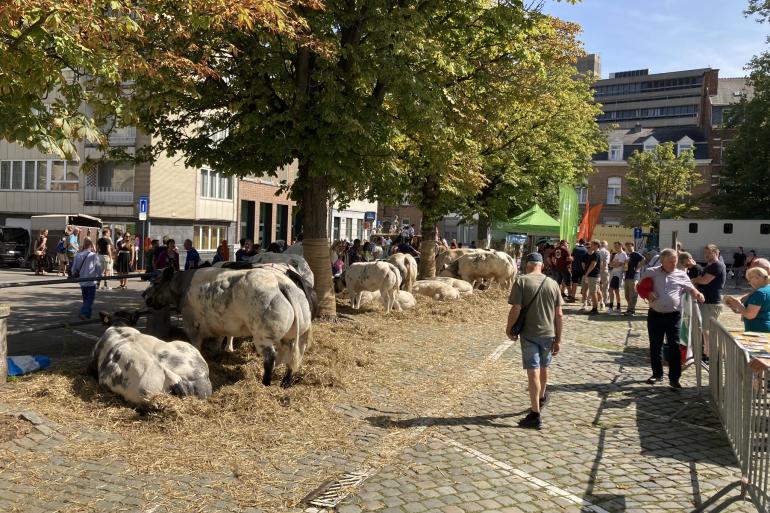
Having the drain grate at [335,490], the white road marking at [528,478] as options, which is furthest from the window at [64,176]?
the drain grate at [335,490]

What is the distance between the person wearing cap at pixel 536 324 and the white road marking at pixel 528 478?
101 centimetres

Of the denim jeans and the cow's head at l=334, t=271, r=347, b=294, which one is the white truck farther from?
the denim jeans

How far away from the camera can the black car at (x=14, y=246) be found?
27.7 m

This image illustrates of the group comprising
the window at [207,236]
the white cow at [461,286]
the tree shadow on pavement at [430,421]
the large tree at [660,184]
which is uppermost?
the large tree at [660,184]

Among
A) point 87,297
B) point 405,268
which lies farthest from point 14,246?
point 405,268

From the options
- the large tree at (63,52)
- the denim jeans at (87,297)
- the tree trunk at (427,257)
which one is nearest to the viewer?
the large tree at (63,52)

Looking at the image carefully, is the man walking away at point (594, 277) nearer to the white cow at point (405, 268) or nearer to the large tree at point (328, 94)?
the white cow at point (405, 268)

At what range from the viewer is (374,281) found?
556 inches

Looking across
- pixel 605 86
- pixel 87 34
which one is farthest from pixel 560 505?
pixel 605 86

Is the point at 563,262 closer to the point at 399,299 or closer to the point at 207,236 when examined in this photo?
the point at 399,299

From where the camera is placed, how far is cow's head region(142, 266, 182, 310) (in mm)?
8734

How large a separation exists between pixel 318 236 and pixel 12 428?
7.44m

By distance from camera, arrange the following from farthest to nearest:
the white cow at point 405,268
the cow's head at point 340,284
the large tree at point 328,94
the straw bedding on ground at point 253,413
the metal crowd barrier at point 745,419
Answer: the white cow at point 405,268 → the cow's head at point 340,284 → the large tree at point 328,94 → the straw bedding on ground at point 253,413 → the metal crowd barrier at point 745,419

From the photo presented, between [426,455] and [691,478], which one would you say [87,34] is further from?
[691,478]
